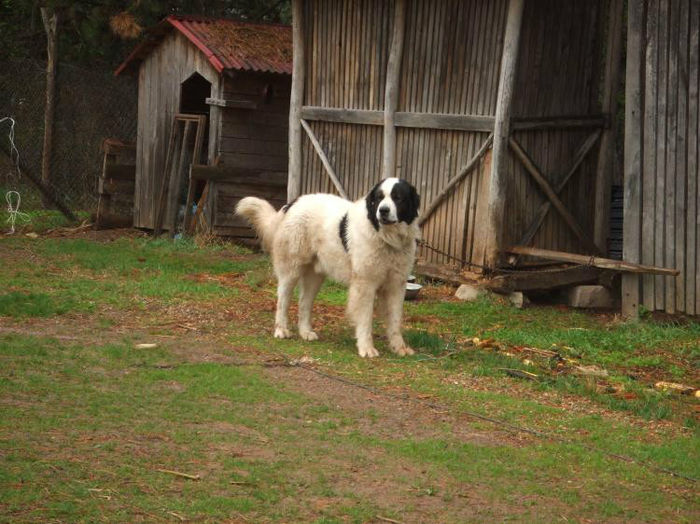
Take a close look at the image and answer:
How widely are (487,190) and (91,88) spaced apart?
34.3 ft

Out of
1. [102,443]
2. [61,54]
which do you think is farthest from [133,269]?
[61,54]

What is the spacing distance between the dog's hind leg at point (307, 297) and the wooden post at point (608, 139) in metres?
5.46

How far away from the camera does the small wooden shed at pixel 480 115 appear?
13.0 m

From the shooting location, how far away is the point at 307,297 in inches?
393

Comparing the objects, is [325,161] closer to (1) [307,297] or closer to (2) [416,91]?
(2) [416,91]

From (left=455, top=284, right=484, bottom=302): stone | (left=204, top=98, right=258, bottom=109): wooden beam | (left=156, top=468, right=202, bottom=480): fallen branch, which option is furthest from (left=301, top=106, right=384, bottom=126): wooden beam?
(left=156, top=468, right=202, bottom=480): fallen branch

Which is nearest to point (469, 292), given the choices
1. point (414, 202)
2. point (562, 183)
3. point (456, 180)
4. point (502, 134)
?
point (456, 180)

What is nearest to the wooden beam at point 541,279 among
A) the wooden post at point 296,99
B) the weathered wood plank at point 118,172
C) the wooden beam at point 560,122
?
the wooden beam at point 560,122

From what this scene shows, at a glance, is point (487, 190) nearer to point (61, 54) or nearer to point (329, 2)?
point (329, 2)

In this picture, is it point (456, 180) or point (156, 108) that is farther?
point (156, 108)

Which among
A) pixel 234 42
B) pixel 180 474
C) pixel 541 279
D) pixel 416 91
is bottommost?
pixel 180 474

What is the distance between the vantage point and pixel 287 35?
18.3m

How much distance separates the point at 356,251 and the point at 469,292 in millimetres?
3964

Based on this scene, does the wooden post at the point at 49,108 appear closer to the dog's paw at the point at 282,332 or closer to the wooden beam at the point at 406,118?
the wooden beam at the point at 406,118
